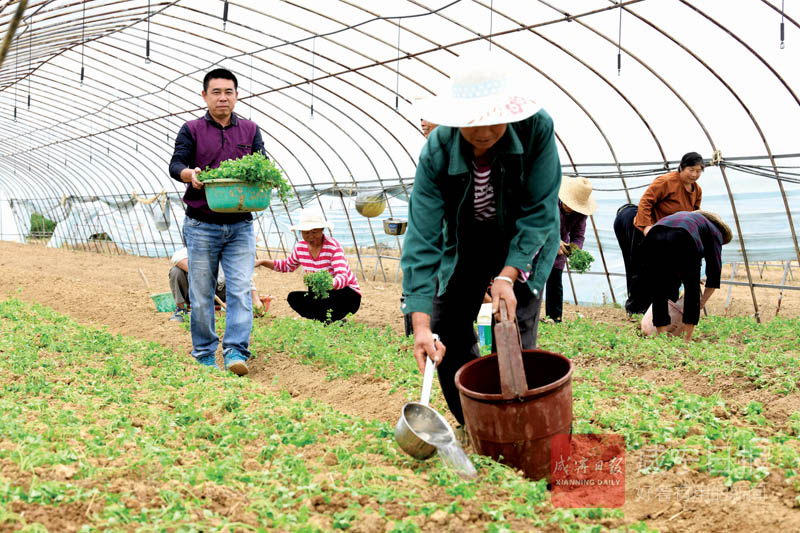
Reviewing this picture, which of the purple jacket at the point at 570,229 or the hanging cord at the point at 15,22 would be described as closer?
the hanging cord at the point at 15,22

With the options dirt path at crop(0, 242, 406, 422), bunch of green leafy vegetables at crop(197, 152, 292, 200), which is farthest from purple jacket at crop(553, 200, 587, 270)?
bunch of green leafy vegetables at crop(197, 152, 292, 200)

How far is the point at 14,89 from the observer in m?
16.7

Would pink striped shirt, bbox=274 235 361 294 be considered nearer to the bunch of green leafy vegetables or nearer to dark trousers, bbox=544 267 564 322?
the bunch of green leafy vegetables

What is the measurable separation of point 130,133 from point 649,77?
592 inches

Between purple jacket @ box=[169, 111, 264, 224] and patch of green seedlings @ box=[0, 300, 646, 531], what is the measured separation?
1.59 meters

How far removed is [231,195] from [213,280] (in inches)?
31.5

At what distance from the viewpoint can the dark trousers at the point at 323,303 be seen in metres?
6.66

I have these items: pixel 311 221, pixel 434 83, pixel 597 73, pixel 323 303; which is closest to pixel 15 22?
pixel 311 221

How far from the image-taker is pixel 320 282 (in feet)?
20.5

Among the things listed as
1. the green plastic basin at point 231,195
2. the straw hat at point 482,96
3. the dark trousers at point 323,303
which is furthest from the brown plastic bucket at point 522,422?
the dark trousers at point 323,303

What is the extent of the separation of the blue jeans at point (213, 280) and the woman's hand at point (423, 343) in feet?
8.60

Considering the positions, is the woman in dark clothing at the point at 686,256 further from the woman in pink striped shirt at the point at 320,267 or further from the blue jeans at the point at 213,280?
the blue jeans at the point at 213,280

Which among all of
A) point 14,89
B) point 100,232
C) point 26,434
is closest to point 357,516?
point 26,434

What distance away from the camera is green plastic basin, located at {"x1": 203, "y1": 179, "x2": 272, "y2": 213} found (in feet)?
15.1
